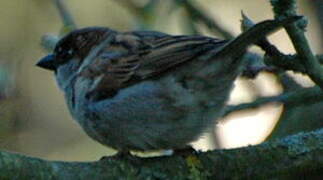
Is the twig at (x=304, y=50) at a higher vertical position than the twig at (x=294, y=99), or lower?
higher

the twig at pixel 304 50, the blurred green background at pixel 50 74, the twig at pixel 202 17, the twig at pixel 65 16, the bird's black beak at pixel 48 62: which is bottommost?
the blurred green background at pixel 50 74

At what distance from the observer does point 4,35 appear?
639cm

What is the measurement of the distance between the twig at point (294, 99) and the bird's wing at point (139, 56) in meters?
0.63

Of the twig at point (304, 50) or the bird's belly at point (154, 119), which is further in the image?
the bird's belly at point (154, 119)

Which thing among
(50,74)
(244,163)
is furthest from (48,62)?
(50,74)

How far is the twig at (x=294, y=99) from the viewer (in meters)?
4.73

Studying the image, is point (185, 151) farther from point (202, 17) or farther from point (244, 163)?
point (202, 17)

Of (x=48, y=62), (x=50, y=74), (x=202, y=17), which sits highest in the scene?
(x=202, y=17)

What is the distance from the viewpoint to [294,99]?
4.79 meters

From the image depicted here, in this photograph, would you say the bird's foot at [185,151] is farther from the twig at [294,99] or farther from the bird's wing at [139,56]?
the twig at [294,99]

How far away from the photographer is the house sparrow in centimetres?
411

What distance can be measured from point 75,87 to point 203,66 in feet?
2.58

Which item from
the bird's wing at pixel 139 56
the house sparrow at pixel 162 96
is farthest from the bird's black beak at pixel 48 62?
the house sparrow at pixel 162 96

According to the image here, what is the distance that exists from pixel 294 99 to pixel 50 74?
282cm
